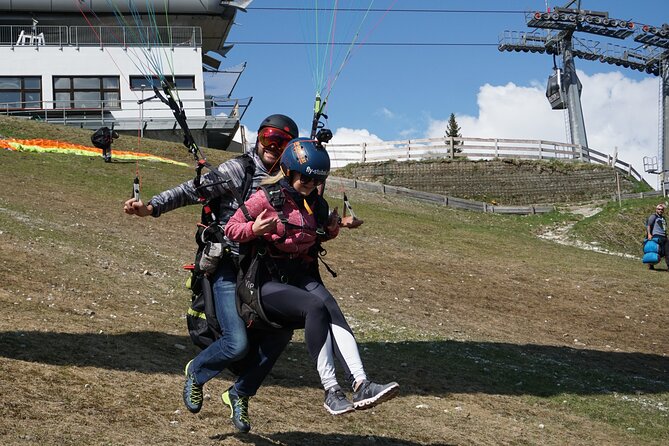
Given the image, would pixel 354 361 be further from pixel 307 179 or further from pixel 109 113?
pixel 109 113

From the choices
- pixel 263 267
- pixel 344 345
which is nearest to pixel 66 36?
pixel 263 267

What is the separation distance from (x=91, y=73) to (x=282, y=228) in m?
42.4

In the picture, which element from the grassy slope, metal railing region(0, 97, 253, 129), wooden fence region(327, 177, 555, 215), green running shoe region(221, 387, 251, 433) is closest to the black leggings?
green running shoe region(221, 387, 251, 433)

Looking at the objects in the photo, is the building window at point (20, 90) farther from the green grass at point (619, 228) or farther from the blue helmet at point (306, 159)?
the blue helmet at point (306, 159)

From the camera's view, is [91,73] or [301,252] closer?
[301,252]

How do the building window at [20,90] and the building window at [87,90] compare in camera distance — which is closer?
the building window at [20,90]

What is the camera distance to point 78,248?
16.0m

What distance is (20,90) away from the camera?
151 ft

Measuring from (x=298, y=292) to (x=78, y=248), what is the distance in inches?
406

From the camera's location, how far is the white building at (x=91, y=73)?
45.6 metres

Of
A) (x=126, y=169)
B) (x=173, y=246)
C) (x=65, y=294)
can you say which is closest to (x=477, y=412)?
(x=65, y=294)

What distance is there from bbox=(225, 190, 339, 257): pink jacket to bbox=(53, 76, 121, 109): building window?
40860 mm

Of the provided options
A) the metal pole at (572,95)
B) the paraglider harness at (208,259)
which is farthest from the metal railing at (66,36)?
the paraglider harness at (208,259)

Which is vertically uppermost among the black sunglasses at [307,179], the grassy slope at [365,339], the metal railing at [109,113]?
the metal railing at [109,113]
